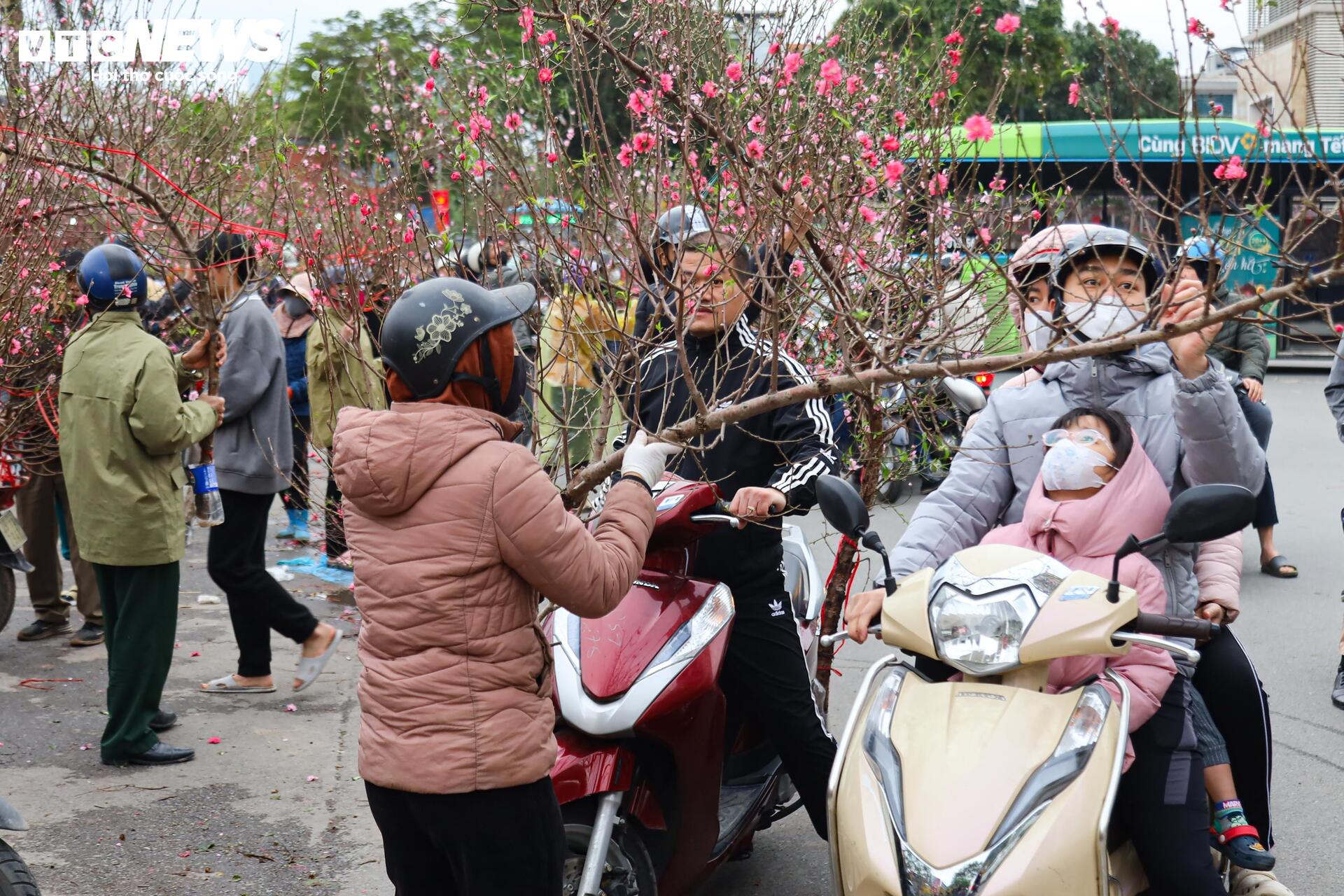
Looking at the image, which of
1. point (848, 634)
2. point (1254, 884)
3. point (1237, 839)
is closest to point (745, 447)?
point (848, 634)

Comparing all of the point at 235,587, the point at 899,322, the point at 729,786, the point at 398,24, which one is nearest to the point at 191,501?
the point at 235,587

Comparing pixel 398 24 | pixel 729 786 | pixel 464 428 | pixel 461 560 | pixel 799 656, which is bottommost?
pixel 729 786

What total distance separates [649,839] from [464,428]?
1.50m

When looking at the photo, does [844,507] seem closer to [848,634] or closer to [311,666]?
[848,634]

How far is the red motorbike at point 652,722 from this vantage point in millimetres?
3338

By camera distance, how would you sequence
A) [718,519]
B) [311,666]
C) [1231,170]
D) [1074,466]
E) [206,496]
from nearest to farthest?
1. [1074,466]
2. [718,519]
3. [1231,170]
4. [206,496]
5. [311,666]

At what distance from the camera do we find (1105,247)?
147 inches

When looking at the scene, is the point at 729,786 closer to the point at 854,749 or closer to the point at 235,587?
the point at 854,749

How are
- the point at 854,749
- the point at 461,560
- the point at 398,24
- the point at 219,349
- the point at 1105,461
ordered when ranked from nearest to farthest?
the point at 461,560 < the point at 854,749 < the point at 1105,461 < the point at 219,349 < the point at 398,24

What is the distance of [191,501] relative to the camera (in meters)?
6.02

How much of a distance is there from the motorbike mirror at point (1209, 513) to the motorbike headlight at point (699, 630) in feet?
3.98

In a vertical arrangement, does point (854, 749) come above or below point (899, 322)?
below

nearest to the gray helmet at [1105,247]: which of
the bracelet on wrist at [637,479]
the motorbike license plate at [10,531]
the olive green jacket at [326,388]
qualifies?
the bracelet on wrist at [637,479]

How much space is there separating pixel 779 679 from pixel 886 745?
41.8 inches
